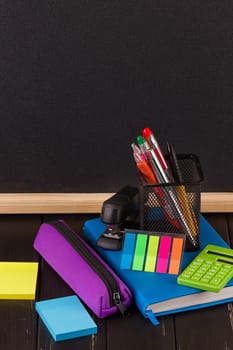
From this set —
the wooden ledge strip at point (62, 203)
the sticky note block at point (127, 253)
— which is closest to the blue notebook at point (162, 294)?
the sticky note block at point (127, 253)

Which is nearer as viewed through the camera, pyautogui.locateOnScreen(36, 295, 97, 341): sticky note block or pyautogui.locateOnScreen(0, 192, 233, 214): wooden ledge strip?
pyautogui.locateOnScreen(36, 295, 97, 341): sticky note block

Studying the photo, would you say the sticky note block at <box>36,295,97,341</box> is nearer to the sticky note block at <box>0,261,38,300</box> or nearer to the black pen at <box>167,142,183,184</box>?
the sticky note block at <box>0,261,38,300</box>

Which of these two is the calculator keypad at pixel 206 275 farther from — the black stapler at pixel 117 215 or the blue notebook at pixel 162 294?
the black stapler at pixel 117 215

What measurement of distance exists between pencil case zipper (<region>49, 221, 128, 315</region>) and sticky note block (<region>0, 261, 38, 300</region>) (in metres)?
0.06

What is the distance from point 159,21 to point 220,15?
0.08 meters

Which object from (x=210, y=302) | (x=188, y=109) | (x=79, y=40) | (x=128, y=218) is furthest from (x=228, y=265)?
(x=79, y=40)

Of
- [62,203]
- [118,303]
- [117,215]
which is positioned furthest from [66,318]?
[62,203]

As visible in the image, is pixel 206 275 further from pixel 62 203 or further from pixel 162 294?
pixel 62 203

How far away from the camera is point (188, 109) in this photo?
3.99ft

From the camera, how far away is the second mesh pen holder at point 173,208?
108cm

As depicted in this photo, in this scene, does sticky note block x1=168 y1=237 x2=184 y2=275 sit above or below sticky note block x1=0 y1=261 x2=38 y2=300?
above

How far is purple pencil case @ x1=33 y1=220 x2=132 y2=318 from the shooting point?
990 mm

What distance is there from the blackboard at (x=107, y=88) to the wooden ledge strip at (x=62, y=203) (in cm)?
1

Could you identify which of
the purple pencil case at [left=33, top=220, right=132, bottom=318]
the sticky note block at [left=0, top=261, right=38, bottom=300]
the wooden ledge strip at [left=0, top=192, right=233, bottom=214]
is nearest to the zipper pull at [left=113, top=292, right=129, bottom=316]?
the purple pencil case at [left=33, top=220, right=132, bottom=318]
